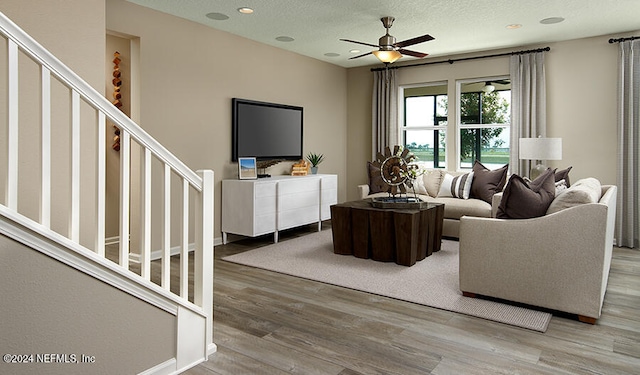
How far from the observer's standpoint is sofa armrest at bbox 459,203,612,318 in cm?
282

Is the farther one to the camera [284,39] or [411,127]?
[411,127]

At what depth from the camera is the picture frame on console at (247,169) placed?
210 inches

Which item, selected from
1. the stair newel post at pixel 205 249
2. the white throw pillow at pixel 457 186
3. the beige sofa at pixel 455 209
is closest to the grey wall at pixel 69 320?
the stair newel post at pixel 205 249

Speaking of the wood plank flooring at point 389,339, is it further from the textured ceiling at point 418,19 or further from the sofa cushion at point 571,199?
the textured ceiling at point 418,19

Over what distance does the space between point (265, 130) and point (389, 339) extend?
3770 millimetres

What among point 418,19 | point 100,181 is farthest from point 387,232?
point 100,181

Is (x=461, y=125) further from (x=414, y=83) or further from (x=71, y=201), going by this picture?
(x=71, y=201)

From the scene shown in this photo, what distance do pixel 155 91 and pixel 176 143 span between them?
22.5 inches

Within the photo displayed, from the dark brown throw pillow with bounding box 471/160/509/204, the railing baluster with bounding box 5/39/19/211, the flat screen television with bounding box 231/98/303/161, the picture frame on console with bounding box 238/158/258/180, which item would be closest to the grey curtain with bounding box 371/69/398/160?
the flat screen television with bounding box 231/98/303/161

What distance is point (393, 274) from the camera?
3980 mm

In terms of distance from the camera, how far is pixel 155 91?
14.9 ft

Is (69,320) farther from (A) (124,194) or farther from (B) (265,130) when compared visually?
(B) (265,130)

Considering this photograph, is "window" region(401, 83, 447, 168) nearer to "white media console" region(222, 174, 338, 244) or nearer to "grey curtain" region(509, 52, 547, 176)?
"grey curtain" region(509, 52, 547, 176)

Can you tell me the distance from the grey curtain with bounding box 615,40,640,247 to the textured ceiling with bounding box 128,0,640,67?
1.19 ft
